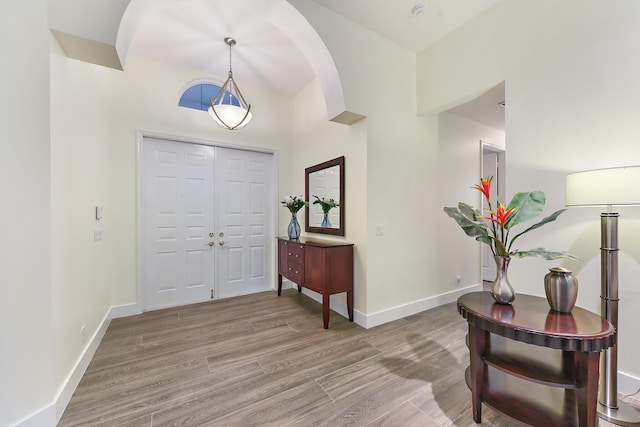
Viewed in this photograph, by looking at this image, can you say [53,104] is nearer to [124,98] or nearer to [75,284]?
[75,284]

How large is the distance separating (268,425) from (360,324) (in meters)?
1.53

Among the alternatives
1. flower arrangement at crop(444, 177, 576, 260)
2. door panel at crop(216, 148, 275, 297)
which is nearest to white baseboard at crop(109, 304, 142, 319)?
door panel at crop(216, 148, 275, 297)

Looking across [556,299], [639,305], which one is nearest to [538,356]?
[556,299]

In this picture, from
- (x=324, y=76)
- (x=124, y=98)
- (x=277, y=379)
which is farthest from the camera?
(x=124, y=98)

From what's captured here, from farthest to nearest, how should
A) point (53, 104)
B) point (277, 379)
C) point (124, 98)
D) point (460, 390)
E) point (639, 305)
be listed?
point (124, 98)
point (277, 379)
point (460, 390)
point (639, 305)
point (53, 104)

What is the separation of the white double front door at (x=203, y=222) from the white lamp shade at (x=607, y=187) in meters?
3.51

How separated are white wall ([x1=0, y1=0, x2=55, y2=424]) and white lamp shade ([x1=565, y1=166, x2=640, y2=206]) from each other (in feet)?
10.4

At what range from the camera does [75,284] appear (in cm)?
189

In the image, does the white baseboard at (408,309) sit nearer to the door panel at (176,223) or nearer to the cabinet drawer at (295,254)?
the cabinet drawer at (295,254)

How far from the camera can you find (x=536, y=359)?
4.83ft

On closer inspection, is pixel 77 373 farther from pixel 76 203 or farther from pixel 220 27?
pixel 220 27

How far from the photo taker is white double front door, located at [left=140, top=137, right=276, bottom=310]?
3.30 m

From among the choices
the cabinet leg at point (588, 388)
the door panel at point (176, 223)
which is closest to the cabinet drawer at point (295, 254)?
the door panel at point (176, 223)

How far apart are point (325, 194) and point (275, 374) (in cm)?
215
